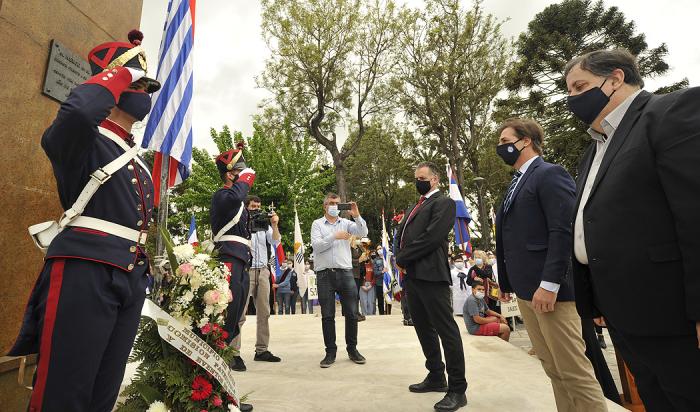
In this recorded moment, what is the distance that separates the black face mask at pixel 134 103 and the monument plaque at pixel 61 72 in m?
1.27

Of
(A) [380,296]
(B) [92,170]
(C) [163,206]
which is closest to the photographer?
(B) [92,170]

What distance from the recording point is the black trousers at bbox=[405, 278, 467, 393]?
3.36 m

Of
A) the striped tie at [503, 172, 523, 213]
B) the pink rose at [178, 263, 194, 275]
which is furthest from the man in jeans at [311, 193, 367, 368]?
the pink rose at [178, 263, 194, 275]

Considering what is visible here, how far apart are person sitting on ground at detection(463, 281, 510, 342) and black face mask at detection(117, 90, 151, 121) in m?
6.52

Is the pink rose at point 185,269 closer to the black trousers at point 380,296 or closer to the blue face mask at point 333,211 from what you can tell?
the blue face mask at point 333,211

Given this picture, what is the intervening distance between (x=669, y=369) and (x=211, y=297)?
2452mm

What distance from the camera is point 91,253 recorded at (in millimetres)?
1750

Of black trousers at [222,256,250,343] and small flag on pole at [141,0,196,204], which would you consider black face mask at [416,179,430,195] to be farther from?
small flag on pole at [141,0,196,204]

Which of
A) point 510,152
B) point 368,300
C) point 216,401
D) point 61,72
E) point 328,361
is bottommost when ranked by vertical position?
point 328,361

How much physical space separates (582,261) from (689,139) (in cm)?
77

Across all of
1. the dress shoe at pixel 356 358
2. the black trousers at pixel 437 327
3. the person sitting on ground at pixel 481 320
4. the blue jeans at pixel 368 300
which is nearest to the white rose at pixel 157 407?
the black trousers at pixel 437 327

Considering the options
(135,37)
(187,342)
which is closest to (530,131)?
(135,37)

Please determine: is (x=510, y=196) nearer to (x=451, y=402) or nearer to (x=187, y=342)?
(x=451, y=402)

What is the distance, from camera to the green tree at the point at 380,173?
3177cm
